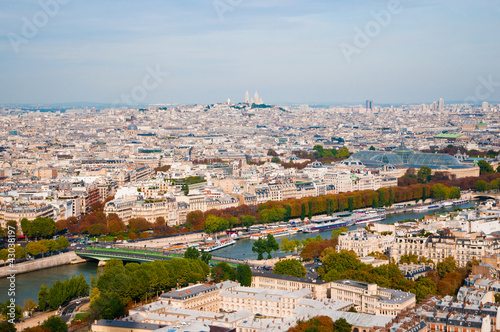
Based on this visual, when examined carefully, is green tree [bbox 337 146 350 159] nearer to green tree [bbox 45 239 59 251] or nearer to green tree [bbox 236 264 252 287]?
green tree [bbox 45 239 59 251]

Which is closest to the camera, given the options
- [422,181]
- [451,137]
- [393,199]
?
[393,199]

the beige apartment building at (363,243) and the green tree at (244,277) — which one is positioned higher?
the beige apartment building at (363,243)

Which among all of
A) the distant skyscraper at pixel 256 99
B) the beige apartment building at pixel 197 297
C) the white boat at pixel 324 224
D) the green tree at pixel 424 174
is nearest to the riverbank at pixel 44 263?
the beige apartment building at pixel 197 297

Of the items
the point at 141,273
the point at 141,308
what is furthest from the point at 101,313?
the point at 141,273

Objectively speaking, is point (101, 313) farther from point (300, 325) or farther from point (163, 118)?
point (163, 118)

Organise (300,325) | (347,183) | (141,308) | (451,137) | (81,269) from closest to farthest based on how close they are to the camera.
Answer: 1. (300,325)
2. (141,308)
3. (81,269)
4. (347,183)
5. (451,137)

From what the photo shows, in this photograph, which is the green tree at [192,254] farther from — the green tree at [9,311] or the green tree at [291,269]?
the green tree at [9,311]
